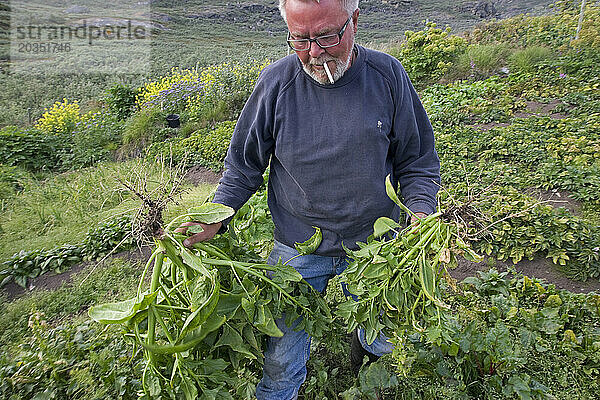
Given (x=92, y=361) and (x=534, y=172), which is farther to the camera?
(x=534, y=172)

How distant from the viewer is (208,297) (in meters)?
1.23

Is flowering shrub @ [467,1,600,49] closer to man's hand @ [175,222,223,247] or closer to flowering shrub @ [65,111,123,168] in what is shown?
man's hand @ [175,222,223,247]

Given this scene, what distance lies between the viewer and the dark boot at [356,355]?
91.7 inches

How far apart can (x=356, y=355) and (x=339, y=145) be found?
138 cm

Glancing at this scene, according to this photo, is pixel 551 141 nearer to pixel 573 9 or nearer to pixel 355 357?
pixel 355 357

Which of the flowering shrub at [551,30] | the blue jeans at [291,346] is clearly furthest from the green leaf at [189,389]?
the flowering shrub at [551,30]

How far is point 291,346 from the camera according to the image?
192 centimetres

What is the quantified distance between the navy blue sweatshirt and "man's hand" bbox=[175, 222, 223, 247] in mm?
282

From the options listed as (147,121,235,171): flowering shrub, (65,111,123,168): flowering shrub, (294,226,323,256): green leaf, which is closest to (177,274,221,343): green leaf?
(294,226,323,256): green leaf

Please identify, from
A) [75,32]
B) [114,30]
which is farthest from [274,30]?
[75,32]

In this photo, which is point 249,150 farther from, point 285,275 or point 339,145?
point 285,275

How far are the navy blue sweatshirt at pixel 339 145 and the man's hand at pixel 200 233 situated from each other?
0.92 ft

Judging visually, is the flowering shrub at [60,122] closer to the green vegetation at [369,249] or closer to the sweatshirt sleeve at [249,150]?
the green vegetation at [369,249]

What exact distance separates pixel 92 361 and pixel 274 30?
58.9 feet
